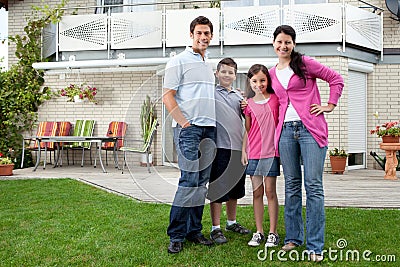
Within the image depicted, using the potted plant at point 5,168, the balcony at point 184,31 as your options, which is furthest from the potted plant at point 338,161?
the potted plant at point 5,168

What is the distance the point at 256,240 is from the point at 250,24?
6618mm

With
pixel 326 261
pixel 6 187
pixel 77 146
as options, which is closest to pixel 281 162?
pixel 326 261

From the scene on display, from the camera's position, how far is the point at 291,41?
361cm

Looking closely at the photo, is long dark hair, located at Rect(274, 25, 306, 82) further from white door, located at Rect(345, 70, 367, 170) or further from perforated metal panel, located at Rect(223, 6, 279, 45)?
white door, located at Rect(345, 70, 367, 170)

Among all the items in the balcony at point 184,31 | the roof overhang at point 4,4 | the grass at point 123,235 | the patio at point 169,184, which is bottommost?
the grass at point 123,235

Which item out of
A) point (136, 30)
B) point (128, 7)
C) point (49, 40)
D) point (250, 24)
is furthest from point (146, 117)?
point (128, 7)

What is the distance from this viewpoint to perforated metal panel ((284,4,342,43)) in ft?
31.2

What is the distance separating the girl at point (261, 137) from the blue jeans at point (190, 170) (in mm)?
288

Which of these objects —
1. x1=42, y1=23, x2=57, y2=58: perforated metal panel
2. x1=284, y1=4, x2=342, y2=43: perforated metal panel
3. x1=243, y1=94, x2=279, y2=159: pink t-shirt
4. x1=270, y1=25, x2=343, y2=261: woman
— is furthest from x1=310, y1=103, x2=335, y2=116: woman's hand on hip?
x1=42, y1=23, x2=57, y2=58: perforated metal panel

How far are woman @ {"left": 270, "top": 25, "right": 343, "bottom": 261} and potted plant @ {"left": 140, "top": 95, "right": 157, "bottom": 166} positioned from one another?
3.08ft

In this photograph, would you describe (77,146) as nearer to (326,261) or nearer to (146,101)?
(146,101)

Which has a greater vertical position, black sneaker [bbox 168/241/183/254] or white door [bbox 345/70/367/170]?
white door [bbox 345/70/367/170]

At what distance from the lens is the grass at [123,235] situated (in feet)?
11.7

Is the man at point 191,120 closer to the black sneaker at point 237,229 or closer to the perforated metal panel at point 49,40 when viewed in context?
the black sneaker at point 237,229
